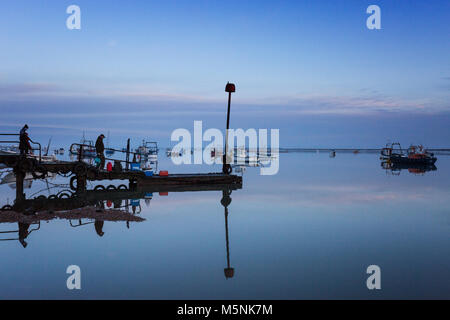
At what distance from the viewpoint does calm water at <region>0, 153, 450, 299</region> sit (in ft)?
30.9

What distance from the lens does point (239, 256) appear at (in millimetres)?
12477

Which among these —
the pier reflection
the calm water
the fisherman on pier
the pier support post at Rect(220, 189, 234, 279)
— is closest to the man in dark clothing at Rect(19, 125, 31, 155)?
the fisherman on pier

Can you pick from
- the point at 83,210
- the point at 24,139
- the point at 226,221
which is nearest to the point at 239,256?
the point at 226,221

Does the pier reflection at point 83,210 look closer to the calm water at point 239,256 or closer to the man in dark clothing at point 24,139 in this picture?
the calm water at point 239,256

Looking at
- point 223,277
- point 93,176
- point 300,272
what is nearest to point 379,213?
point 300,272

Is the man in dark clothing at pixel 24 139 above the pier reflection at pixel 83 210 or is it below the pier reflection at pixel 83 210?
above

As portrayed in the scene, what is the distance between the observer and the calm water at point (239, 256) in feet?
30.9

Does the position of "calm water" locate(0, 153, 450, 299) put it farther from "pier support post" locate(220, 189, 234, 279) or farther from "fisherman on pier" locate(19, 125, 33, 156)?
"fisherman on pier" locate(19, 125, 33, 156)

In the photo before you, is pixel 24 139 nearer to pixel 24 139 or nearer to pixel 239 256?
pixel 24 139

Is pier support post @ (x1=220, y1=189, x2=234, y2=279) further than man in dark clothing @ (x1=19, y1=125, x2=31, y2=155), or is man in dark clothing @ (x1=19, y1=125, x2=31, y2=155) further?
man in dark clothing @ (x1=19, y1=125, x2=31, y2=155)

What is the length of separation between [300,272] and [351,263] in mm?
1996

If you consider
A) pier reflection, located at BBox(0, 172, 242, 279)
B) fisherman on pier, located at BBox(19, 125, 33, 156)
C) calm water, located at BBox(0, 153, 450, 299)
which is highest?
fisherman on pier, located at BBox(19, 125, 33, 156)

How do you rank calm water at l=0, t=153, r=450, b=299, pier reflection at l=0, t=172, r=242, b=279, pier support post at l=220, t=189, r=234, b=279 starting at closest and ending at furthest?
calm water at l=0, t=153, r=450, b=299 → pier support post at l=220, t=189, r=234, b=279 → pier reflection at l=0, t=172, r=242, b=279

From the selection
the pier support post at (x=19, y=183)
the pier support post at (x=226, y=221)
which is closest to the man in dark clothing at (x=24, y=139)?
the pier support post at (x=19, y=183)
